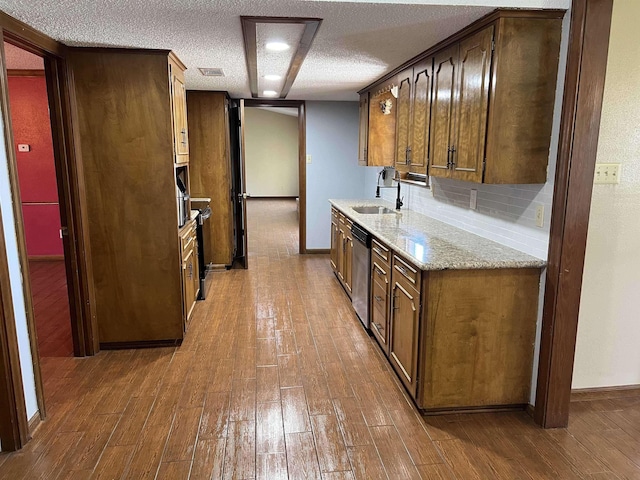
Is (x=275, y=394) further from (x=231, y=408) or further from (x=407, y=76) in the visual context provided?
(x=407, y=76)

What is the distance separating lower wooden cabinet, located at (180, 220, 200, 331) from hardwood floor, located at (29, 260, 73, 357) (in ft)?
2.84

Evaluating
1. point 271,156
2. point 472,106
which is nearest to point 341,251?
point 472,106

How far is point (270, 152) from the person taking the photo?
1330 centimetres

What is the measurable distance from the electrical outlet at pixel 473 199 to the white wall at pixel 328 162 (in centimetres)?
320

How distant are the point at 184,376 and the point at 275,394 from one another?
65 cm

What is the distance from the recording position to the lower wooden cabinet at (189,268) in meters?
3.53

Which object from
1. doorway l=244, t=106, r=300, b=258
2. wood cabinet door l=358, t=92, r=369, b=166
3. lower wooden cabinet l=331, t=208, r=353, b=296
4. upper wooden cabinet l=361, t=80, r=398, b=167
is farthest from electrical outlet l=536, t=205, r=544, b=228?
doorway l=244, t=106, r=300, b=258

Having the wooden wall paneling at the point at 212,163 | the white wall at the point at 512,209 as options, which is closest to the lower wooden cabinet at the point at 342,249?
the white wall at the point at 512,209

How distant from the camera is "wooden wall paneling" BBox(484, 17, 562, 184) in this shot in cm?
226

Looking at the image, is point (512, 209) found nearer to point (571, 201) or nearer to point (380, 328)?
point (571, 201)

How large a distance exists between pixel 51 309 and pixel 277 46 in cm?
315

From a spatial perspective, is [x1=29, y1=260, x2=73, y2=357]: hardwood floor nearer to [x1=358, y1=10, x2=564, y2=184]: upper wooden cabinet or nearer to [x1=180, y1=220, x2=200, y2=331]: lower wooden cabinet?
[x1=180, y1=220, x2=200, y2=331]: lower wooden cabinet

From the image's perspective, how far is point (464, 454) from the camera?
221cm

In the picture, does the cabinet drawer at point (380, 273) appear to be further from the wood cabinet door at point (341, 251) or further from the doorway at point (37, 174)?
the doorway at point (37, 174)
